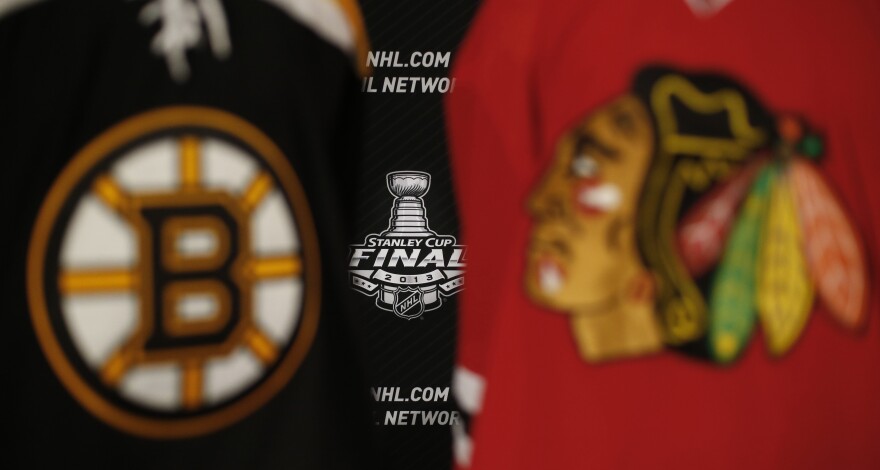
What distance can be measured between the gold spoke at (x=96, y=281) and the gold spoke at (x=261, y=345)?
0.31 feet

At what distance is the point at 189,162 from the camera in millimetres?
673

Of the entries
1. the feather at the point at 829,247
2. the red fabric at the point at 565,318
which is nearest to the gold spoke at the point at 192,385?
the red fabric at the point at 565,318

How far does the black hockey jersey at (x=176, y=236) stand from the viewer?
624 millimetres

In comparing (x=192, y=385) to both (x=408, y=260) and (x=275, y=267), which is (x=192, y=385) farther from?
(x=408, y=260)

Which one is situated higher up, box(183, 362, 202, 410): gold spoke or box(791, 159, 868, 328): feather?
box(791, 159, 868, 328): feather

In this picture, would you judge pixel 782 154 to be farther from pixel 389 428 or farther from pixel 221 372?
pixel 389 428

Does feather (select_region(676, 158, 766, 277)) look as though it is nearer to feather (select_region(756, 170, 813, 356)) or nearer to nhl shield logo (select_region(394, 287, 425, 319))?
feather (select_region(756, 170, 813, 356))

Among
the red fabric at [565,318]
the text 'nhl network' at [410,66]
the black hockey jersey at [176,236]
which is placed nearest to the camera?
the black hockey jersey at [176,236]

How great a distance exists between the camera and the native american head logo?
839 millimetres

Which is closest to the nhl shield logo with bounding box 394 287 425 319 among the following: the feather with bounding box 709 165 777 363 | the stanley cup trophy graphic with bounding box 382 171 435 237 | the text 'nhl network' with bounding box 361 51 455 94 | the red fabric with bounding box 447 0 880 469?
the stanley cup trophy graphic with bounding box 382 171 435 237

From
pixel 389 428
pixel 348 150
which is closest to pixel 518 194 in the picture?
pixel 348 150

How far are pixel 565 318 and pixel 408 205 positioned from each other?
2.76 ft

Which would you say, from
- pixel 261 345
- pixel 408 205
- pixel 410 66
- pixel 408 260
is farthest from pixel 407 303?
pixel 261 345

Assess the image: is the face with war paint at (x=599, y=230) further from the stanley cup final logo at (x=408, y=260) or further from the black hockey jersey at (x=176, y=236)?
the stanley cup final logo at (x=408, y=260)
